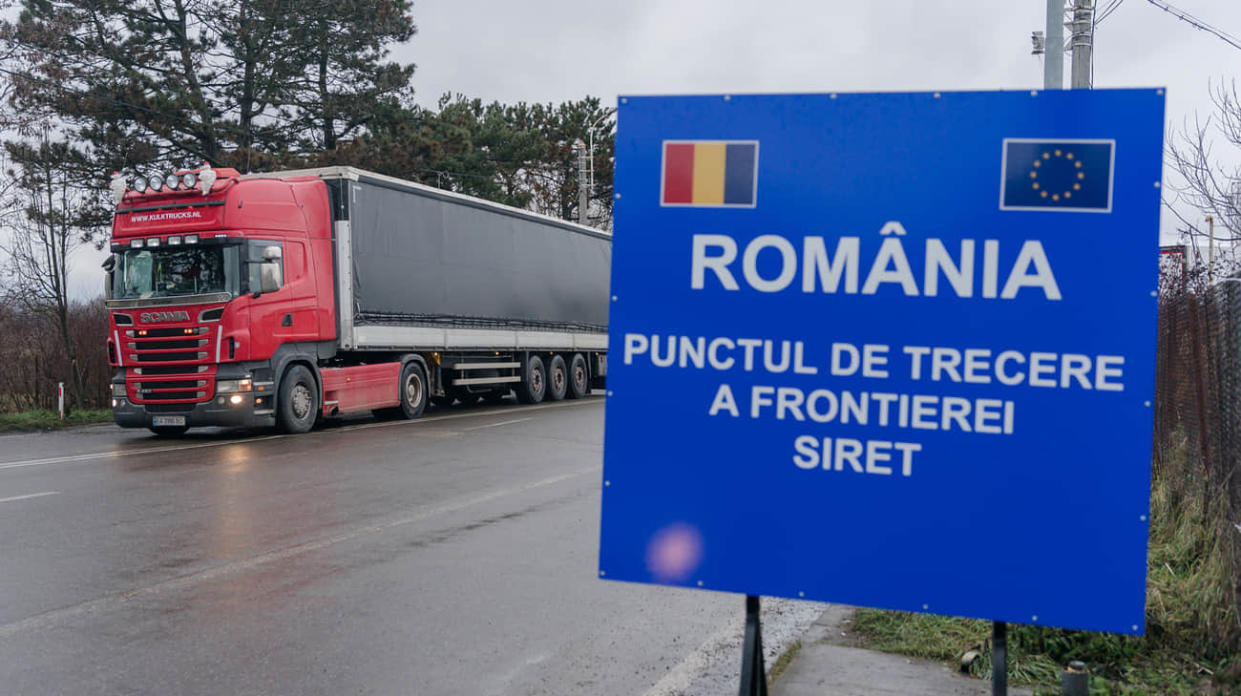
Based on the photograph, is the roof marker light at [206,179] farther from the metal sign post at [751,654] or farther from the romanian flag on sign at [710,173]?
the metal sign post at [751,654]

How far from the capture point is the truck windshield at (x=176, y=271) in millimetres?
15602

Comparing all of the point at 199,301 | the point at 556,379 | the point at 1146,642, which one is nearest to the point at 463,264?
the point at 556,379

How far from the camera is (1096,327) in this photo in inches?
122

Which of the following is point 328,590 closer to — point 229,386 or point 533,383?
point 229,386

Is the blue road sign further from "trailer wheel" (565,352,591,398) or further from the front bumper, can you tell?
"trailer wheel" (565,352,591,398)

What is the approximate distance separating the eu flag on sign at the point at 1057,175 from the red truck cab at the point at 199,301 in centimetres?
1394

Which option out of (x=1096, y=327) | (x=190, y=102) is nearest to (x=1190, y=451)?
(x=1096, y=327)

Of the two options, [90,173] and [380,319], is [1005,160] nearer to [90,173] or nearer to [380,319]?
[380,319]

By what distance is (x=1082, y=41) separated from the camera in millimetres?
11648

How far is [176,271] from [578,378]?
1267cm

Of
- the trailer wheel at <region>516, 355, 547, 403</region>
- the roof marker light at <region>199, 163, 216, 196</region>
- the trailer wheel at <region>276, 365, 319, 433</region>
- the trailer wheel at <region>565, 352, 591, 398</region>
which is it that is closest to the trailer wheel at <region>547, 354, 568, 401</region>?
the trailer wheel at <region>516, 355, 547, 403</region>

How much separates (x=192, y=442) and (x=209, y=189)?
3.63 metres

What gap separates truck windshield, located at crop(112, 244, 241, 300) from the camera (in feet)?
51.2

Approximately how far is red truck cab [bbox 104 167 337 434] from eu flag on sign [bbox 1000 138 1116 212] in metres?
13.9
